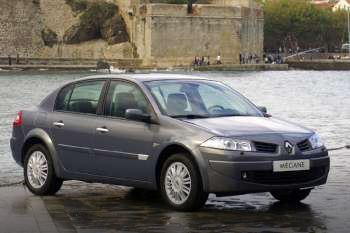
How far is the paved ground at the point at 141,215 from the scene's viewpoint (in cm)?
805

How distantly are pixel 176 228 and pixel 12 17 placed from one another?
85662 mm

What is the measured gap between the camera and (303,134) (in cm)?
904

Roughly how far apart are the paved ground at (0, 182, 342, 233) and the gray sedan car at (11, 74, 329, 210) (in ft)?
0.75

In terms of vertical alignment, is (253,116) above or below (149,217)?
above

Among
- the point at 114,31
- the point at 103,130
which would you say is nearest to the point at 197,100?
the point at 103,130

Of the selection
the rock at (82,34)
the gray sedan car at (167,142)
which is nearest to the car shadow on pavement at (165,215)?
the gray sedan car at (167,142)

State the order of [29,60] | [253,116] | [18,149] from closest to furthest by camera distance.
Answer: [253,116]
[18,149]
[29,60]

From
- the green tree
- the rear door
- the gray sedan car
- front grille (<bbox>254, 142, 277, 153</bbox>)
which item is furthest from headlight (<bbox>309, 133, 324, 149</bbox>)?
the green tree

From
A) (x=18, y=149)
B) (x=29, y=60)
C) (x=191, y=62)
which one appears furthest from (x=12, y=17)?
(x=18, y=149)

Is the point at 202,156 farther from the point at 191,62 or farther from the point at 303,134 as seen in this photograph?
the point at 191,62

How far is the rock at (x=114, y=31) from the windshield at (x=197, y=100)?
7963 cm

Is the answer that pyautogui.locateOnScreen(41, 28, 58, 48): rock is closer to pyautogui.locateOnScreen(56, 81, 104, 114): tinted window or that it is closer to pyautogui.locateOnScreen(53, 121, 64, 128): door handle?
pyautogui.locateOnScreen(56, 81, 104, 114): tinted window

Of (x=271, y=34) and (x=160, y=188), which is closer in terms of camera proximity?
(x=160, y=188)

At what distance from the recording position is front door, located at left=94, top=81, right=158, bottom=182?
9.20 meters
